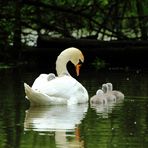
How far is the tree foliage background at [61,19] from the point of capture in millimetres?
28109

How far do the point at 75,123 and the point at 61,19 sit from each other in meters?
17.4

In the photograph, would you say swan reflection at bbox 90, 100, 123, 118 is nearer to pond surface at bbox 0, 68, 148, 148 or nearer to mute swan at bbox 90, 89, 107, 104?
pond surface at bbox 0, 68, 148, 148

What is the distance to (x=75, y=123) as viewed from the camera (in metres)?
11.9

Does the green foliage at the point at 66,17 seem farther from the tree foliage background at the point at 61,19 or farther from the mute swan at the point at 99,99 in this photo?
the mute swan at the point at 99,99

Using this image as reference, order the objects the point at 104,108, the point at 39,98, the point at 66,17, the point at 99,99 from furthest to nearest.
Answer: the point at 66,17 → the point at 99,99 → the point at 39,98 → the point at 104,108

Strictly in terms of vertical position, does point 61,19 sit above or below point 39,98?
above

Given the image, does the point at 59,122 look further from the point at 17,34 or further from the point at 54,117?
the point at 17,34

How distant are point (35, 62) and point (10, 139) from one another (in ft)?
59.3

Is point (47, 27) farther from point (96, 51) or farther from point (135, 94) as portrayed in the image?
point (135, 94)

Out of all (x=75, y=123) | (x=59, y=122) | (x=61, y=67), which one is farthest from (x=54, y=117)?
(x=61, y=67)

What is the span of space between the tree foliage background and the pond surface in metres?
10.1

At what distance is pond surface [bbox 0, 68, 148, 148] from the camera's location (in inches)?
400

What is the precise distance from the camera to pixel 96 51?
2762 centimetres

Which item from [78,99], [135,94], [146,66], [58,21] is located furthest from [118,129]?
[58,21]
